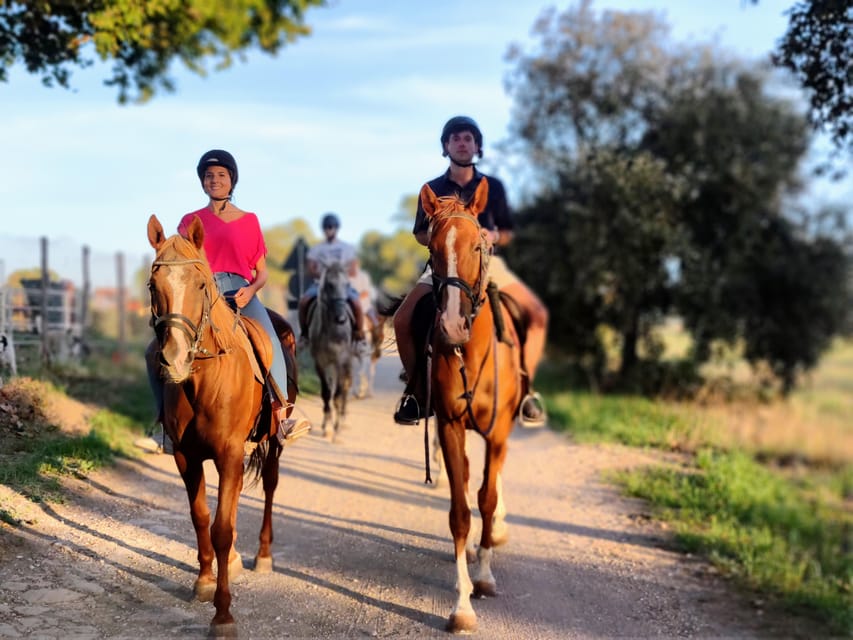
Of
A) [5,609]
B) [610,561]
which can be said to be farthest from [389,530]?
[5,609]

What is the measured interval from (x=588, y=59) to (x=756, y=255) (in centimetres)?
740

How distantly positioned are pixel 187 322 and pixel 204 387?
0.64 metres

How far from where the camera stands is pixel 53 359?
415 inches

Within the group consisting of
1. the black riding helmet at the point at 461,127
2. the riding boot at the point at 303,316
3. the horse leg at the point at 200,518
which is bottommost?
the horse leg at the point at 200,518

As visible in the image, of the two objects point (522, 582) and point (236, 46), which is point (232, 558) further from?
point (236, 46)

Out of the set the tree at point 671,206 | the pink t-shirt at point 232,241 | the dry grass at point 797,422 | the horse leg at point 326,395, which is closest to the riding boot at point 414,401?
the pink t-shirt at point 232,241

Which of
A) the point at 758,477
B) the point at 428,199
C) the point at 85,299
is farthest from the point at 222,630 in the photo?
the point at 85,299

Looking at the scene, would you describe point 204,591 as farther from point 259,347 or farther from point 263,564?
point 259,347

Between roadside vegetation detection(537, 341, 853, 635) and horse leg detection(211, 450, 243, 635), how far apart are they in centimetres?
527

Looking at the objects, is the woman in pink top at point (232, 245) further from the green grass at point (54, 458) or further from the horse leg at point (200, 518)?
the green grass at point (54, 458)

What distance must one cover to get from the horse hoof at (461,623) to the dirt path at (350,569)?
91 millimetres

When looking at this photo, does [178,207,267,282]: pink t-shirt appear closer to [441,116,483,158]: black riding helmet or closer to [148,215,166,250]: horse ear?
[148,215,166,250]: horse ear

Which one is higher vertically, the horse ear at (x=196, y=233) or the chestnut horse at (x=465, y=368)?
the horse ear at (x=196, y=233)

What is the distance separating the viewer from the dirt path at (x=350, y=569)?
5008mm
